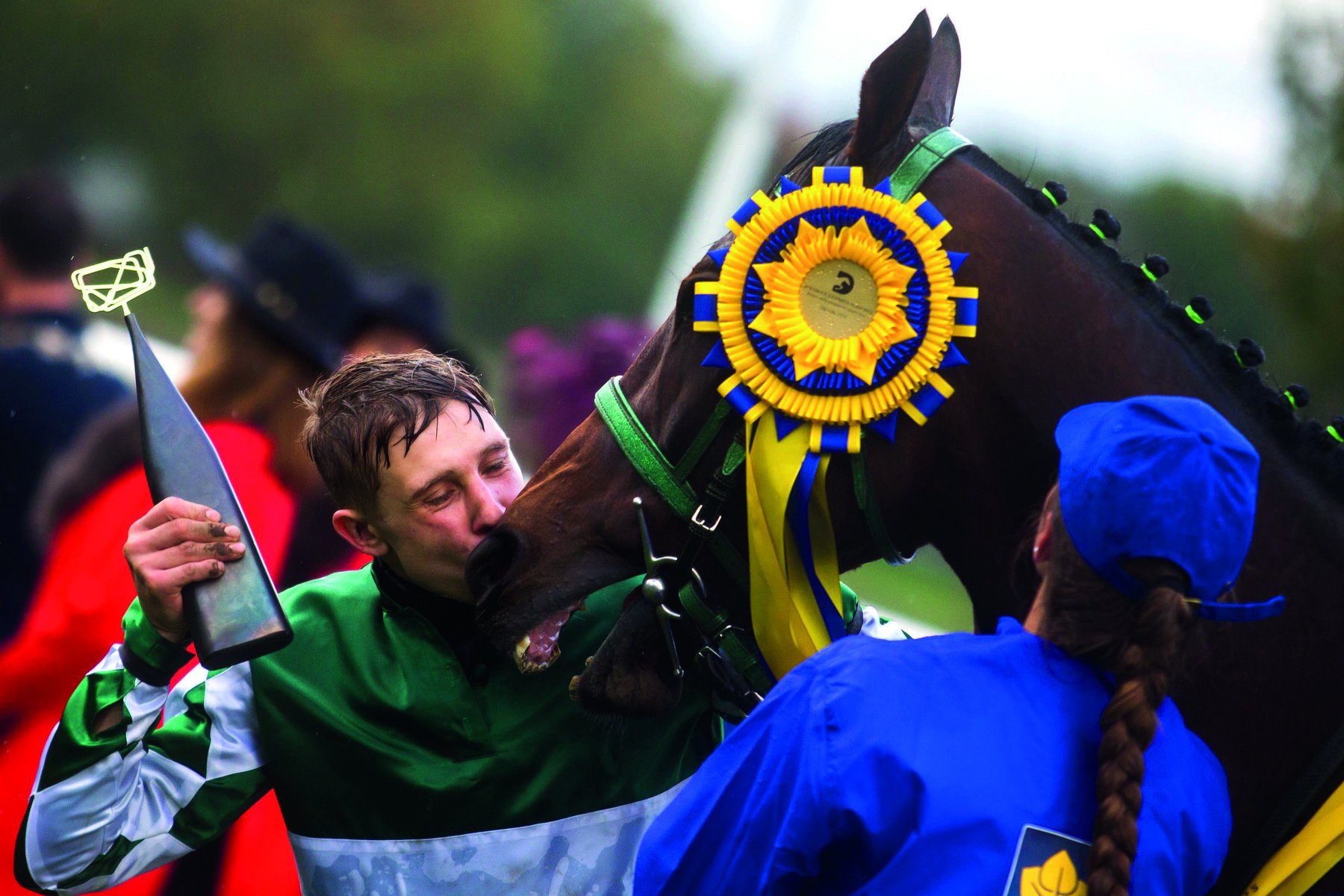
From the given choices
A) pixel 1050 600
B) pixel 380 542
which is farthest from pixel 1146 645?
pixel 380 542

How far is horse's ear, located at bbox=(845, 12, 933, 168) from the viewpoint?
1793 millimetres

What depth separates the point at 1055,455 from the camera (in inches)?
71.4

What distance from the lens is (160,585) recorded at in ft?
5.42

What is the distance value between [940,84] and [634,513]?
96 cm

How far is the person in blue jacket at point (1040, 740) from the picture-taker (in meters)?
1.30

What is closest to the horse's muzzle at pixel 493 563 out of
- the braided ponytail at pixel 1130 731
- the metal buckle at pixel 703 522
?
the metal buckle at pixel 703 522

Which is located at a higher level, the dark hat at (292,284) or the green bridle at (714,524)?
the green bridle at (714,524)

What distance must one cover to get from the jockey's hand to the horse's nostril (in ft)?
1.14

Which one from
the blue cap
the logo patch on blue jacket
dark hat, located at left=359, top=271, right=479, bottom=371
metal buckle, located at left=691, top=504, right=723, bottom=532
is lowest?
dark hat, located at left=359, top=271, right=479, bottom=371

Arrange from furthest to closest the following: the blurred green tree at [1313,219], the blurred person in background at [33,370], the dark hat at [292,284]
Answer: the blurred green tree at [1313,219], the dark hat at [292,284], the blurred person in background at [33,370]

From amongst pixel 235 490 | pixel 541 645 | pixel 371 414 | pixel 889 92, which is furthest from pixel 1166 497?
pixel 235 490

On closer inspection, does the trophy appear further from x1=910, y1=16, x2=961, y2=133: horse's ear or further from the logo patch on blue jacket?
x1=910, y1=16, x2=961, y2=133: horse's ear

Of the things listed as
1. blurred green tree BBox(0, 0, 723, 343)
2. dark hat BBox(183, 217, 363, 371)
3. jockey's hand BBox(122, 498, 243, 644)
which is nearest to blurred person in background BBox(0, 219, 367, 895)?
dark hat BBox(183, 217, 363, 371)

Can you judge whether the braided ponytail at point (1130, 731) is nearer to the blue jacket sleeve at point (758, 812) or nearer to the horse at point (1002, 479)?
the blue jacket sleeve at point (758, 812)
